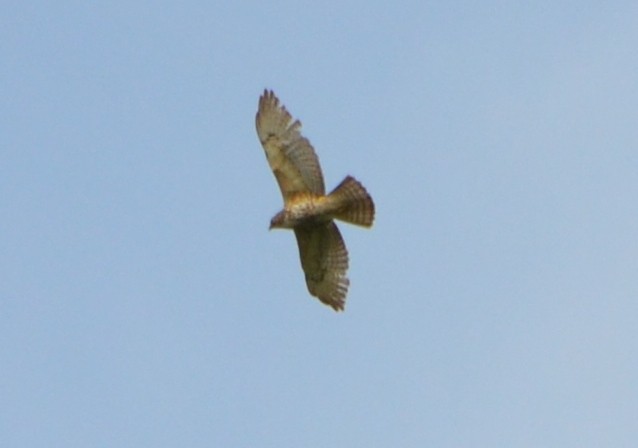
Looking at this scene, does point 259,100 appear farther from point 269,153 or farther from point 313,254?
point 313,254

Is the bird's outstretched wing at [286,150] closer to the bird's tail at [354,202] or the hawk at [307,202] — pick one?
the hawk at [307,202]

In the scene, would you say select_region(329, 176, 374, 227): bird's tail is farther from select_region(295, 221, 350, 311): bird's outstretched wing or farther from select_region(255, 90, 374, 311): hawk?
select_region(295, 221, 350, 311): bird's outstretched wing

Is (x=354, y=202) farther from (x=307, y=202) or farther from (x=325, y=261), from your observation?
(x=325, y=261)

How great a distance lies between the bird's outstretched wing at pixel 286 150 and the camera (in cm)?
2086

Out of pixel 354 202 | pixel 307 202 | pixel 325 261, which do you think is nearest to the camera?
pixel 354 202

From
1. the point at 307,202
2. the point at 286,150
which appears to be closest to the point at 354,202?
the point at 307,202

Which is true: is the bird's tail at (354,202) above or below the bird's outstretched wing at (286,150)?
below

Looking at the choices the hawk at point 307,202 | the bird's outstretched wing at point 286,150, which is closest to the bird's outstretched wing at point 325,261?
the hawk at point 307,202

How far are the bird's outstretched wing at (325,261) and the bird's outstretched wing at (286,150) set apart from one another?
0.60 m

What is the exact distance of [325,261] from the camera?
71.2 ft

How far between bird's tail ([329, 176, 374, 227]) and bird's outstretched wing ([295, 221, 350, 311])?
0.92 m

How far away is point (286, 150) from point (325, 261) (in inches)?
66.8

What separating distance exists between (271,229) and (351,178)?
177cm

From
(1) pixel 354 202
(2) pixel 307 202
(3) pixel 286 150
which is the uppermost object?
(3) pixel 286 150
